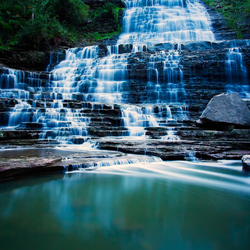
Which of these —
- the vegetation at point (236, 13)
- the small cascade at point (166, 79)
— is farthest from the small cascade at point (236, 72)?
the vegetation at point (236, 13)

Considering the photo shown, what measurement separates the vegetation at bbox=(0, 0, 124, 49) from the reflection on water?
2016 cm

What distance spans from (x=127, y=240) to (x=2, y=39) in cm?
2504

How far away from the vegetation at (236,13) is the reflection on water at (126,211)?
2296 cm

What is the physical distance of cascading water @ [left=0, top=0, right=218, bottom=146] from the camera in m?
9.00

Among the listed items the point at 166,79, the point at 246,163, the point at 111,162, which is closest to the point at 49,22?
the point at 166,79

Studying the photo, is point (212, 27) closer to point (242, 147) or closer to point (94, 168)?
point (242, 147)

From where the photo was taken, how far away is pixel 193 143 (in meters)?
6.59

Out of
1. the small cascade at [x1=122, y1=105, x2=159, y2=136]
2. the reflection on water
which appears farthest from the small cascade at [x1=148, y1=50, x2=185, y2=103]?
the reflection on water

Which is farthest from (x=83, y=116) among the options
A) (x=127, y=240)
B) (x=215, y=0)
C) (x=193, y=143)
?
(x=215, y=0)

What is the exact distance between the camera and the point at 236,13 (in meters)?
23.2

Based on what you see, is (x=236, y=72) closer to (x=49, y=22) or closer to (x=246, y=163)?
(x=246, y=163)

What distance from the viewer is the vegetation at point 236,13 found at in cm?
2127

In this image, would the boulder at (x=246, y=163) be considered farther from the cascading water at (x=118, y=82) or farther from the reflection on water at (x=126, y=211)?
the cascading water at (x=118, y=82)

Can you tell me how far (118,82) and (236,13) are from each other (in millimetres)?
19060
